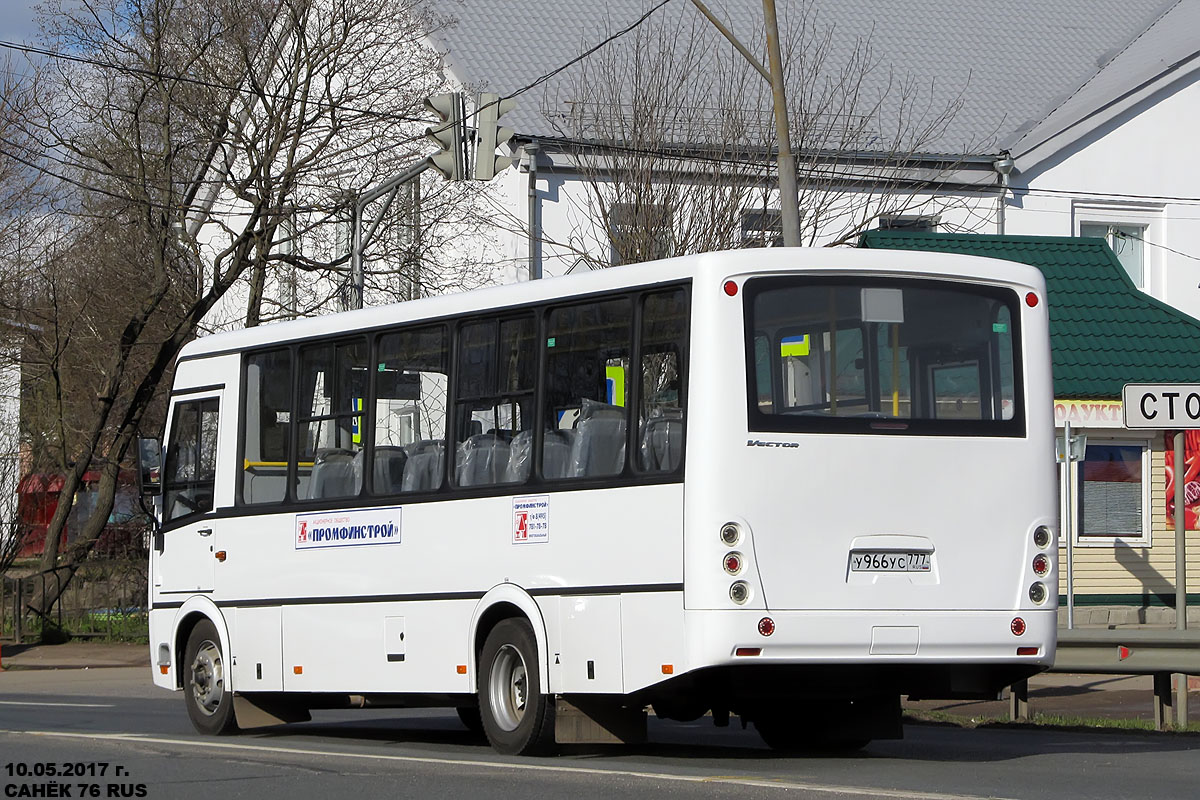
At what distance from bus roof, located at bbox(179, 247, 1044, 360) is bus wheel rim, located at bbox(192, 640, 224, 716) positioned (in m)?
3.25

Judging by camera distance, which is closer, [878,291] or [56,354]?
[878,291]

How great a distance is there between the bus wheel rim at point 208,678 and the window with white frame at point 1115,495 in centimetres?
1573

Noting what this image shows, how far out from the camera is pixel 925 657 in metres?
10.3

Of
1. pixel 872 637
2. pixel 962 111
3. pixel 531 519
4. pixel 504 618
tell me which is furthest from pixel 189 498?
pixel 962 111

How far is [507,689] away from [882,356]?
10.5 feet

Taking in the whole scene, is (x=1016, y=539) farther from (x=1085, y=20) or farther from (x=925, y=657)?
(x=1085, y=20)

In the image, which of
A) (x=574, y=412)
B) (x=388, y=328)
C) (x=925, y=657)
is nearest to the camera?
(x=925, y=657)

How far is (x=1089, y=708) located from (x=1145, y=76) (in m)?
18.3

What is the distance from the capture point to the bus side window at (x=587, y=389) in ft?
35.5

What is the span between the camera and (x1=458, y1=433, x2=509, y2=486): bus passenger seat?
1164 centimetres

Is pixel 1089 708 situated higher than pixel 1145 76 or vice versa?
pixel 1145 76

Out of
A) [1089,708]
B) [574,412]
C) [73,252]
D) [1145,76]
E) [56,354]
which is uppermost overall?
[1145,76]

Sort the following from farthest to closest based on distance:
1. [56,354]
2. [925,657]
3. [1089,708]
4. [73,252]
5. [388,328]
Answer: [73,252], [56,354], [1089,708], [388,328], [925,657]

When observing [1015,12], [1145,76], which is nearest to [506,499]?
[1145,76]
